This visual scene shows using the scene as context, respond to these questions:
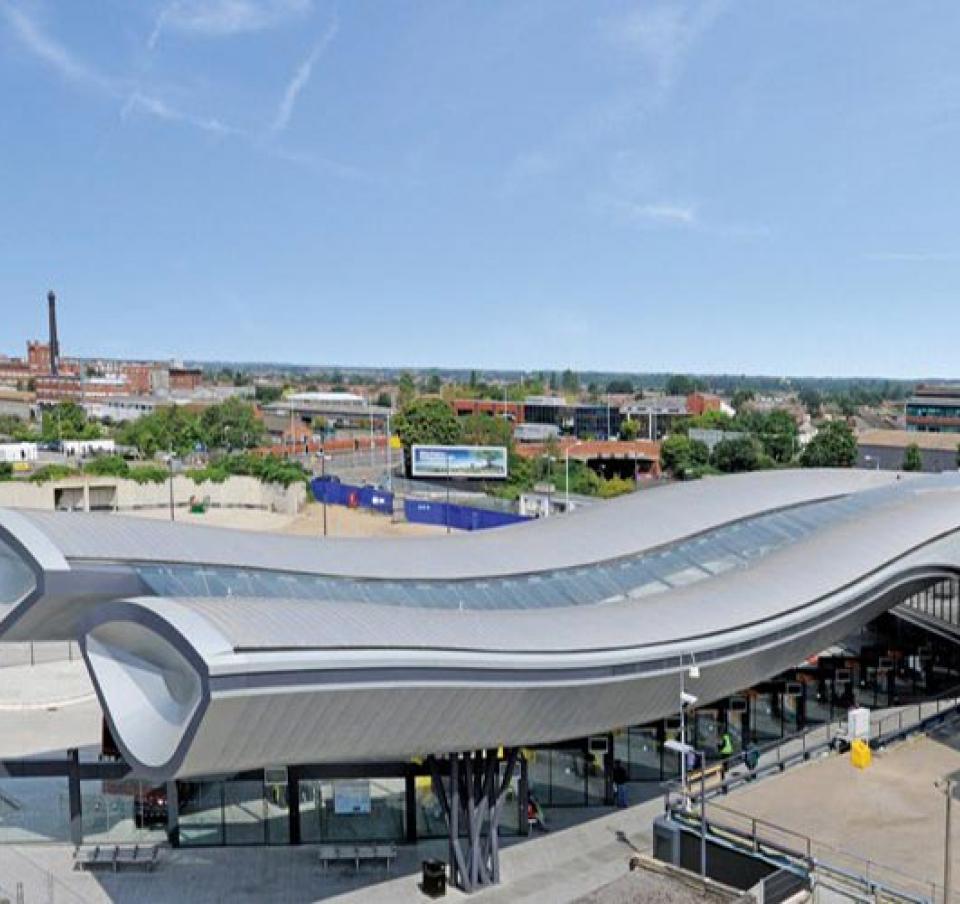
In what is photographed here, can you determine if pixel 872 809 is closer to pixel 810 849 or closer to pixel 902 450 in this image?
pixel 810 849

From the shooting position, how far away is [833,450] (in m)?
96.4

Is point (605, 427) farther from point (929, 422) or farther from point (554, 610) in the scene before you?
point (554, 610)

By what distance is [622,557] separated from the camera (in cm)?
2541

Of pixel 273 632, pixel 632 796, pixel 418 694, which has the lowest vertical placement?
pixel 632 796

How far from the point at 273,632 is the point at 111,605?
2455 mm

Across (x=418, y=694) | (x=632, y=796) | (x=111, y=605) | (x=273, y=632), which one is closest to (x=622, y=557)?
(x=632, y=796)

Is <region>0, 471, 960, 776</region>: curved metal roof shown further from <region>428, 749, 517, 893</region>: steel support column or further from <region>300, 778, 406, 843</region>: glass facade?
<region>300, 778, 406, 843</region>: glass facade

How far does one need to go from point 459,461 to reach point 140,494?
84.3 feet

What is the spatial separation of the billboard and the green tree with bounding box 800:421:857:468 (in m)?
31.8

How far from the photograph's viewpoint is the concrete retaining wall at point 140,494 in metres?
70.2

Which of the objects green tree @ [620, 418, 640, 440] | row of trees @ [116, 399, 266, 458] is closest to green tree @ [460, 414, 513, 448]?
green tree @ [620, 418, 640, 440]

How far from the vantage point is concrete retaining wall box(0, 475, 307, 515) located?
70.2 m

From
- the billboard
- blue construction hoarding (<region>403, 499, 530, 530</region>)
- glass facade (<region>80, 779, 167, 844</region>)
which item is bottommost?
glass facade (<region>80, 779, 167, 844</region>)

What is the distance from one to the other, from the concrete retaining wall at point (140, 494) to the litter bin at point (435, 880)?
55.0m
